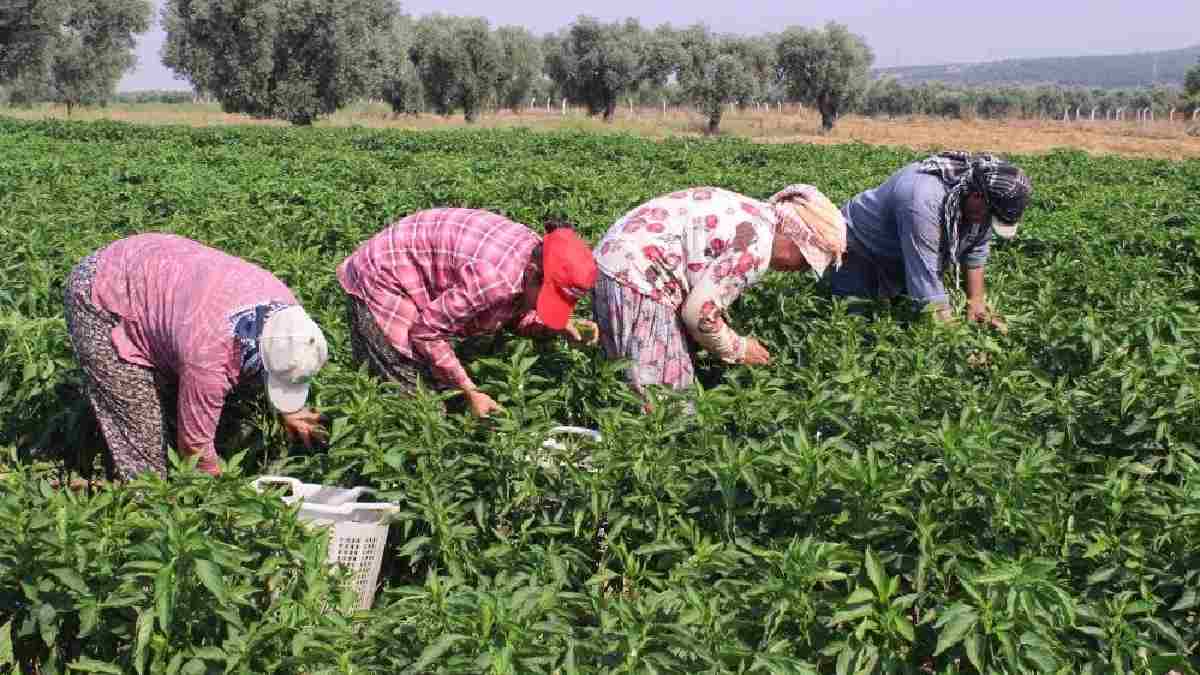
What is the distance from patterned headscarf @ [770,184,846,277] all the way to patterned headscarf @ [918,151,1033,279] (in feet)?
3.29

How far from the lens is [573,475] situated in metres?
3.39

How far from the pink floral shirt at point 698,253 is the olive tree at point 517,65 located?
55.8 m

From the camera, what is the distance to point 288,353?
331 cm

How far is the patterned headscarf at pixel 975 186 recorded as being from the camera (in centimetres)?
477

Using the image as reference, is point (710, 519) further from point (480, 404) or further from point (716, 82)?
point (716, 82)

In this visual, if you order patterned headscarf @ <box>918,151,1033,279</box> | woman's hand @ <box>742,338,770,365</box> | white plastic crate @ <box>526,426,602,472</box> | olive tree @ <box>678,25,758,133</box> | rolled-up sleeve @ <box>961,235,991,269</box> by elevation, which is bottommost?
white plastic crate @ <box>526,426,602,472</box>

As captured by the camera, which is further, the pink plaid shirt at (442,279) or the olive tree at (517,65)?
the olive tree at (517,65)

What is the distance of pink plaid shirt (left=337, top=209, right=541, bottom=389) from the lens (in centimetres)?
387

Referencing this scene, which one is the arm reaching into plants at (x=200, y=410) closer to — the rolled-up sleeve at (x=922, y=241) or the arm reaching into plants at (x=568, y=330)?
the arm reaching into plants at (x=568, y=330)

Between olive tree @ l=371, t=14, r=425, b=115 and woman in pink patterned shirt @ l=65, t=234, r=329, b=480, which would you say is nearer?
woman in pink patterned shirt @ l=65, t=234, r=329, b=480

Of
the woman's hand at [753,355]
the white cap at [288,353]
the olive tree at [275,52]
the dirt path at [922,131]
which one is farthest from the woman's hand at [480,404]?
the olive tree at [275,52]

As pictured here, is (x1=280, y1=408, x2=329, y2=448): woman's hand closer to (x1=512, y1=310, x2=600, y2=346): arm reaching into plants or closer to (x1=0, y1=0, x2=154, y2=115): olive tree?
(x1=512, y1=310, x2=600, y2=346): arm reaching into plants

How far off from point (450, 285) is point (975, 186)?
2454mm

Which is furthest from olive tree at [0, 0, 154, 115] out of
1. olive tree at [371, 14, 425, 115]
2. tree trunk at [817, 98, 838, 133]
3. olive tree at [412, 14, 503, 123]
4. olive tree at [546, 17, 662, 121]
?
tree trunk at [817, 98, 838, 133]
